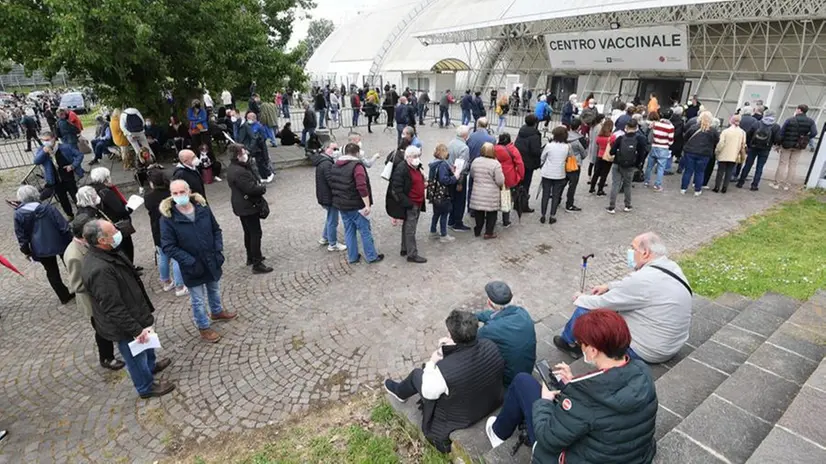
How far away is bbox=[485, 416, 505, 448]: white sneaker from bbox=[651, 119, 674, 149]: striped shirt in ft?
28.2

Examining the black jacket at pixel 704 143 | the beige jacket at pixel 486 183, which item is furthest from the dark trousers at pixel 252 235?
the black jacket at pixel 704 143

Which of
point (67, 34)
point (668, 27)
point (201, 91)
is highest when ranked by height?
point (668, 27)

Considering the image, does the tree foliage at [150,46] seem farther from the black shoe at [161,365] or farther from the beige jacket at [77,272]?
the black shoe at [161,365]

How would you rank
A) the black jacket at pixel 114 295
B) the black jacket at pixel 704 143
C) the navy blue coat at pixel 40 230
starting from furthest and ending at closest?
the black jacket at pixel 704 143 → the navy blue coat at pixel 40 230 → the black jacket at pixel 114 295

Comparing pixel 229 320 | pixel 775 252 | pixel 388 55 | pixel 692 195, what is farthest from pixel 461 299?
pixel 388 55

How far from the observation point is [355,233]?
21.9 feet

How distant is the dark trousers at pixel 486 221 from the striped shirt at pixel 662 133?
4758 mm

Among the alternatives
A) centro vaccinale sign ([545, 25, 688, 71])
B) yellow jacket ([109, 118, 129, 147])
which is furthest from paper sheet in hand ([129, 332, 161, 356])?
centro vaccinale sign ([545, 25, 688, 71])

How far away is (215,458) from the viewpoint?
3.55m

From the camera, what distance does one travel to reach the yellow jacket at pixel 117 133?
36.7 ft

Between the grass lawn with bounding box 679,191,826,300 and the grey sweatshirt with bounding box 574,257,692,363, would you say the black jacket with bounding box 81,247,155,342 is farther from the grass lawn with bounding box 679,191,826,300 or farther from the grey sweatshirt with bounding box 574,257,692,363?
the grass lawn with bounding box 679,191,826,300

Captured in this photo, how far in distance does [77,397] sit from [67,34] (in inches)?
287

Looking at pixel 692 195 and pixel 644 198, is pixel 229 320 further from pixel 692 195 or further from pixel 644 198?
pixel 692 195

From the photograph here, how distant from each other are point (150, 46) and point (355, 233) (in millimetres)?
7336
